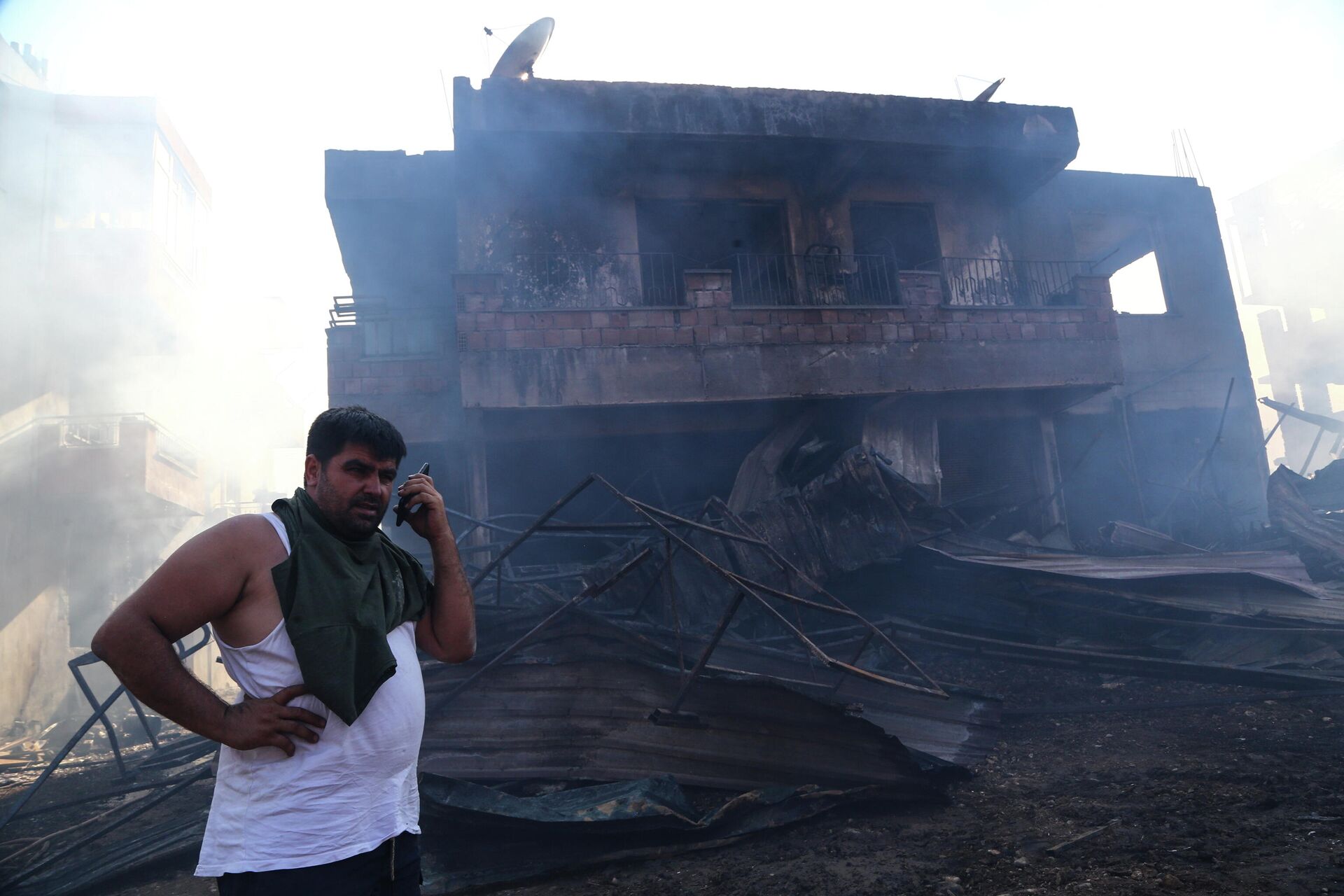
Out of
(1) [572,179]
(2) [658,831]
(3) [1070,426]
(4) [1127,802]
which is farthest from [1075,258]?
(2) [658,831]

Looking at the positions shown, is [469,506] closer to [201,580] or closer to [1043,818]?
[1043,818]

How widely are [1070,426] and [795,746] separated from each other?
9.46 m

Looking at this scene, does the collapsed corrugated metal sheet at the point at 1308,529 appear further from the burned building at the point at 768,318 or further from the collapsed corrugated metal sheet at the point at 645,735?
the collapsed corrugated metal sheet at the point at 645,735

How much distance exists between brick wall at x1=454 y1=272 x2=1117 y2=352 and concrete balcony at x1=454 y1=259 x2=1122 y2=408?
1 centimetres

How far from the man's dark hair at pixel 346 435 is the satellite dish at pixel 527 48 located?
11254mm

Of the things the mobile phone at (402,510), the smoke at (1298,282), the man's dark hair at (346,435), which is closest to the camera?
the man's dark hair at (346,435)

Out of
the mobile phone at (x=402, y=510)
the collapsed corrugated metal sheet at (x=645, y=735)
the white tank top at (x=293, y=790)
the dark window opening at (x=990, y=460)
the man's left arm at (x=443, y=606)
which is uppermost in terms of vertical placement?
the dark window opening at (x=990, y=460)

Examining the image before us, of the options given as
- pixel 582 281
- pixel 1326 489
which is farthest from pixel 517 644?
pixel 1326 489

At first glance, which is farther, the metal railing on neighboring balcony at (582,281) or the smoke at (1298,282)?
the smoke at (1298,282)

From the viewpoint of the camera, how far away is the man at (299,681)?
1.51 m

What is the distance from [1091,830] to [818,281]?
7970 mm

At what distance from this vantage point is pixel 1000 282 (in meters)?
11.4

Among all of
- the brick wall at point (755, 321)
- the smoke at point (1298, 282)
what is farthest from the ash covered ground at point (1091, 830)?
the smoke at point (1298, 282)

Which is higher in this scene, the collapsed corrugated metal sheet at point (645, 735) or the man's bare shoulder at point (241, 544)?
the man's bare shoulder at point (241, 544)
